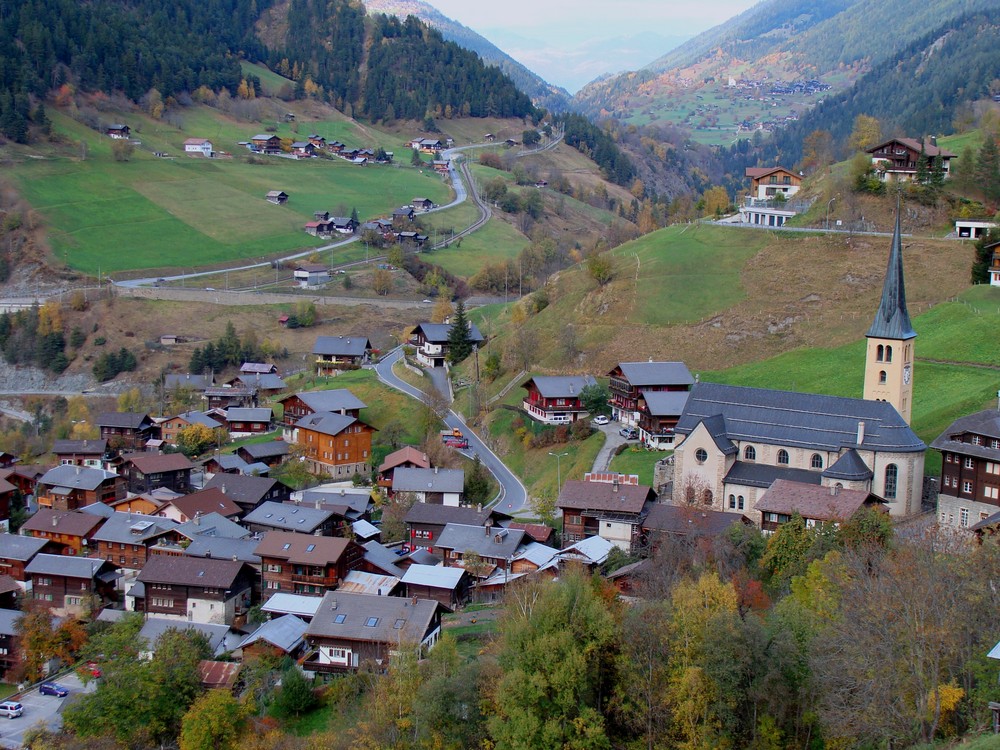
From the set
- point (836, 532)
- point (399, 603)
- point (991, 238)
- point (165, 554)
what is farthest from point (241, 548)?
point (991, 238)

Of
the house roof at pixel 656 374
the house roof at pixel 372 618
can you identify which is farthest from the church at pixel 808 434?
the house roof at pixel 372 618

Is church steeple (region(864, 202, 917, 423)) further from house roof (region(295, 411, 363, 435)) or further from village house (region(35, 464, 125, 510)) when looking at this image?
village house (region(35, 464, 125, 510))

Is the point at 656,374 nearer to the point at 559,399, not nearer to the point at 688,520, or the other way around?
the point at 559,399

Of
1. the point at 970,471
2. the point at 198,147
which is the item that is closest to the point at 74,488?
the point at 970,471

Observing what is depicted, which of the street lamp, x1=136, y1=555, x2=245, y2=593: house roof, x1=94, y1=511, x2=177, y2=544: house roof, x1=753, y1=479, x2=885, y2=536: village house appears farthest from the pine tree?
x1=753, y1=479, x2=885, y2=536: village house

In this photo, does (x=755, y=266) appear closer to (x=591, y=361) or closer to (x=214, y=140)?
(x=591, y=361)
